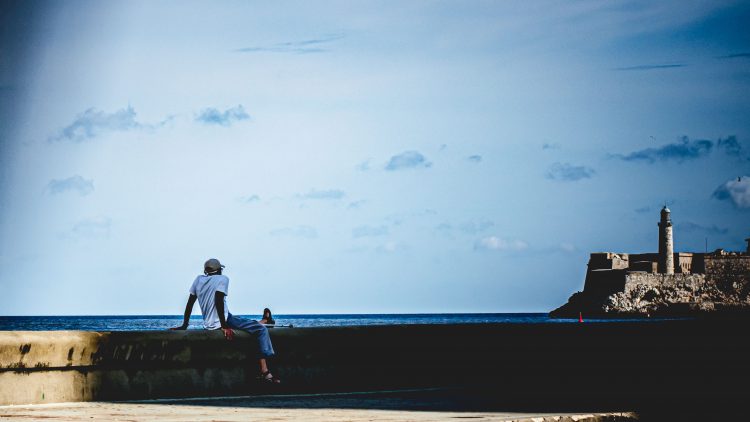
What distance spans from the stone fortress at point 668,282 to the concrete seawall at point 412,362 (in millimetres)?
125316

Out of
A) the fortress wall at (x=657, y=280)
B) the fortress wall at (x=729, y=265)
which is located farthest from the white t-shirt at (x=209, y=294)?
the fortress wall at (x=729, y=265)

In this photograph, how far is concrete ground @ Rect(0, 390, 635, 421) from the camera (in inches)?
309

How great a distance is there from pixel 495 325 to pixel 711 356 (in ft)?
9.22

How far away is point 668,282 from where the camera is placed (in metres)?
138

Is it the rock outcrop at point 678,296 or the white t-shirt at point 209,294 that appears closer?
the white t-shirt at point 209,294

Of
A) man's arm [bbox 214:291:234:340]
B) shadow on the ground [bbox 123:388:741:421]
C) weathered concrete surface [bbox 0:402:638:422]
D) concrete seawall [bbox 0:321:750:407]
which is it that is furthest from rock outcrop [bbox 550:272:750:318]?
weathered concrete surface [bbox 0:402:638:422]

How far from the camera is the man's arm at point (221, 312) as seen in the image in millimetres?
9883

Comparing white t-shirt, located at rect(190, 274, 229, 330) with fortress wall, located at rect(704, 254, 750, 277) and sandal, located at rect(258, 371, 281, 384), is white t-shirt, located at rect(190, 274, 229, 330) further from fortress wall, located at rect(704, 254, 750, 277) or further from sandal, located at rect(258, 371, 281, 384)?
fortress wall, located at rect(704, 254, 750, 277)

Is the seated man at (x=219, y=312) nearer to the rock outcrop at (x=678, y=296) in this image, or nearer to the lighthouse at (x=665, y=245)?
the lighthouse at (x=665, y=245)

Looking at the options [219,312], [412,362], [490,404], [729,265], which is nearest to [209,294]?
[219,312]

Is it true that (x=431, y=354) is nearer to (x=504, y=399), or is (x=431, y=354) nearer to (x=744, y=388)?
(x=504, y=399)

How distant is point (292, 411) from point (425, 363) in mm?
2800

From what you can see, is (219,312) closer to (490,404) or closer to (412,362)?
(412,362)

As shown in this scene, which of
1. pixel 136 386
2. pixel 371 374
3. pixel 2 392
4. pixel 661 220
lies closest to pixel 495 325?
pixel 371 374
